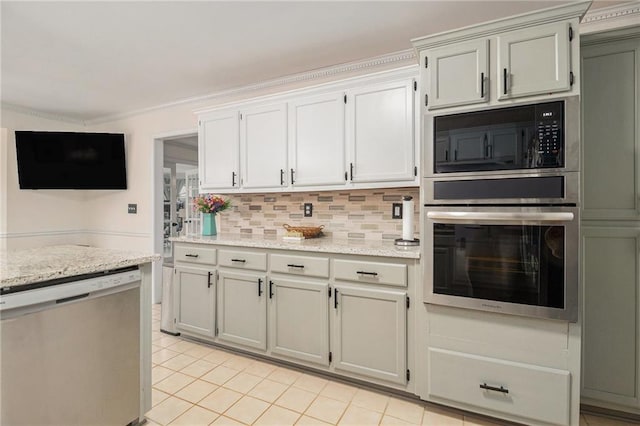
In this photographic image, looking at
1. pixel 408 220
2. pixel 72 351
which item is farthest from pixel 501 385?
pixel 72 351

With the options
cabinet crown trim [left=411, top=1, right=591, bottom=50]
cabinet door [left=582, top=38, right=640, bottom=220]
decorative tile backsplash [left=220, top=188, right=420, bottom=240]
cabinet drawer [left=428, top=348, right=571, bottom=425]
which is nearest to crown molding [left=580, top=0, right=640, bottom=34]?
cabinet door [left=582, top=38, right=640, bottom=220]

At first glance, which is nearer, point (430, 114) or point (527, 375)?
point (527, 375)

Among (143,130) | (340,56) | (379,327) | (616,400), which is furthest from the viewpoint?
(143,130)

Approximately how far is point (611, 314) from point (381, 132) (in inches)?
70.6

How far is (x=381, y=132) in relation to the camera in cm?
244

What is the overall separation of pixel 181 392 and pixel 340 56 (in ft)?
9.30

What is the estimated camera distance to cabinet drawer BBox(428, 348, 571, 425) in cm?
170

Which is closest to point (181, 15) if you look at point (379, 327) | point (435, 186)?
point (435, 186)

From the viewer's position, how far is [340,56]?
9.16ft

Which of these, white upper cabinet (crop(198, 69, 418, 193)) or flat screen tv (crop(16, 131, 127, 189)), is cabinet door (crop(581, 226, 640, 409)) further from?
flat screen tv (crop(16, 131, 127, 189))

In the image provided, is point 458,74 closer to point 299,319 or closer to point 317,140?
point 317,140

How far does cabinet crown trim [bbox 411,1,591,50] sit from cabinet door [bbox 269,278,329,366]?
1691mm

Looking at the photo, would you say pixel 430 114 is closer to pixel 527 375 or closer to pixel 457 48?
pixel 457 48

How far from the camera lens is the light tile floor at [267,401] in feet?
6.24
